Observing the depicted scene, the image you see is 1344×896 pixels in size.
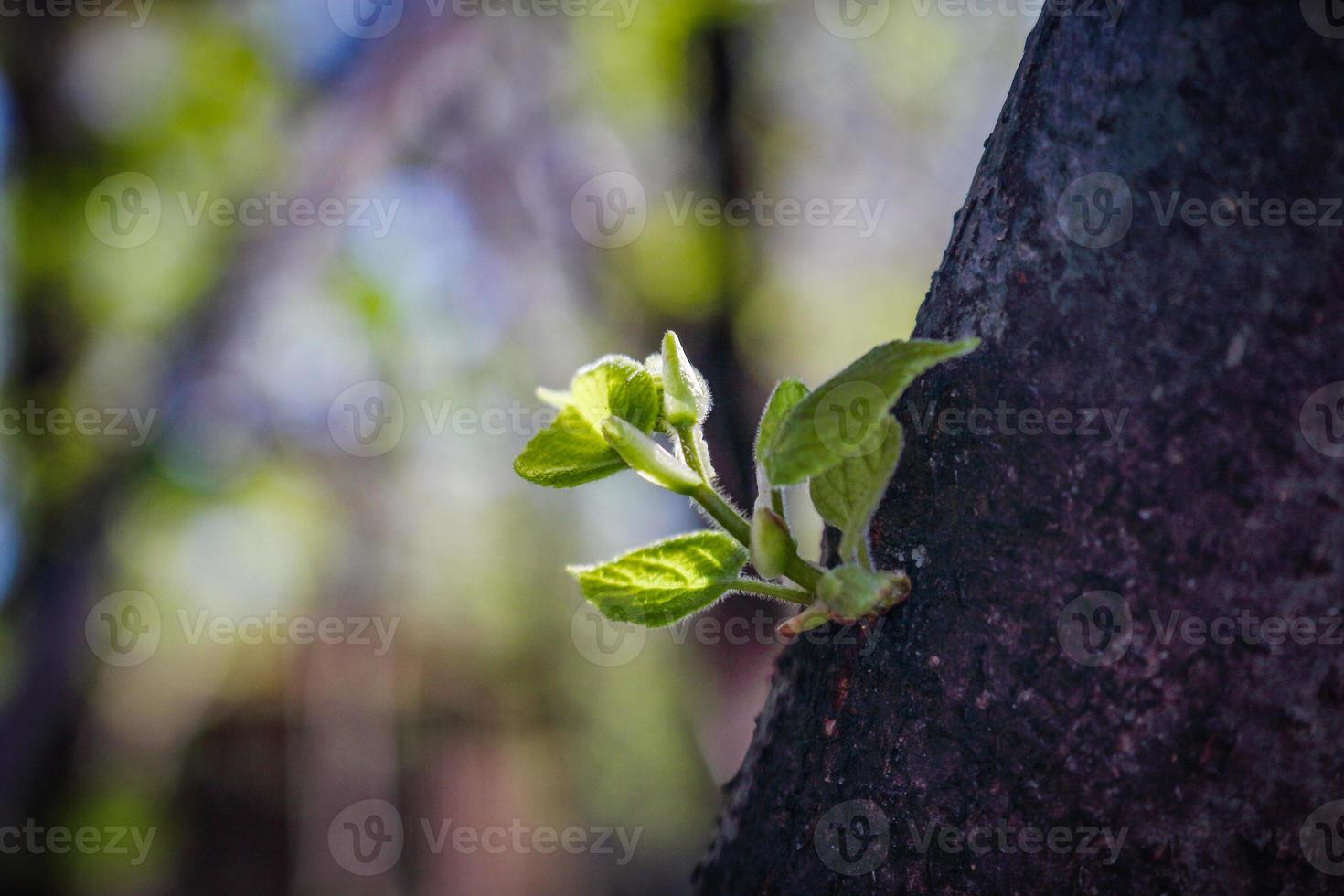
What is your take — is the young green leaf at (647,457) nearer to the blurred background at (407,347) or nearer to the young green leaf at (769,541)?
the young green leaf at (769,541)

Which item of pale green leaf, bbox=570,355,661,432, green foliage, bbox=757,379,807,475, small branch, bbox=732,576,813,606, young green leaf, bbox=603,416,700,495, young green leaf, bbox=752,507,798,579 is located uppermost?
pale green leaf, bbox=570,355,661,432

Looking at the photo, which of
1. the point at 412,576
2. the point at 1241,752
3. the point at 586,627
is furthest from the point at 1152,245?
the point at 412,576

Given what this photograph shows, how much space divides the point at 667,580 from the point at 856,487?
142 mm

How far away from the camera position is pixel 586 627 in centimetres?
562

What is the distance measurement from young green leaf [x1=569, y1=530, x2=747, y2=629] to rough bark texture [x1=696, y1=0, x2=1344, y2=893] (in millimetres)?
103

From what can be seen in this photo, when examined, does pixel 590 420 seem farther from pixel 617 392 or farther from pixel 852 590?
pixel 852 590

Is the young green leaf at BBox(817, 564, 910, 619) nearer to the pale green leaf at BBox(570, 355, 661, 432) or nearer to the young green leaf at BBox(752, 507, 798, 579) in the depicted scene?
the young green leaf at BBox(752, 507, 798, 579)

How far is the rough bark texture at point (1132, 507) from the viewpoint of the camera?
482 millimetres

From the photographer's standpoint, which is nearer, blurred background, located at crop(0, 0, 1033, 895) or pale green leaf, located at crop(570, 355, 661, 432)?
pale green leaf, located at crop(570, 355, 661, 432)

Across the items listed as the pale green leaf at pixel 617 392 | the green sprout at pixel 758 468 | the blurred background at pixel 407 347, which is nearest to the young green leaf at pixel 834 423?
the green sprout at pixel 758 468

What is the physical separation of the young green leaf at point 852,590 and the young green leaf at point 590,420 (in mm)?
174

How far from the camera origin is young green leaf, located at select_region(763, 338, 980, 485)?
1.65 feet

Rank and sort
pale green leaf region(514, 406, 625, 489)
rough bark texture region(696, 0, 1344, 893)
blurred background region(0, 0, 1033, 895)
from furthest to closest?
blurred background region(0, 0, 1033, 895), pale green leaf region(514, 406, 625, 489), rough bark texture region(696, 0, 1344, 893)

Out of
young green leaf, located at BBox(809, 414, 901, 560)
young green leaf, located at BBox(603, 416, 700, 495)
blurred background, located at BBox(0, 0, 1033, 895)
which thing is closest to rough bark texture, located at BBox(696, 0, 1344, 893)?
young green leaf, located at BBox(809, 414, 901, 560)
